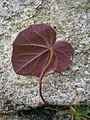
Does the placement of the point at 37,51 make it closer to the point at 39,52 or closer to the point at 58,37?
the point at 39,52

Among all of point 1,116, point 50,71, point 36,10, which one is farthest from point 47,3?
point 1,116

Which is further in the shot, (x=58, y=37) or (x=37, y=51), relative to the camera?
(x=58, y=37)

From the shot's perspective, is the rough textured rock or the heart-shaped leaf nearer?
the heart-shaped leaf

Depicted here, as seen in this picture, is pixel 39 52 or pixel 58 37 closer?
pixel 39 52

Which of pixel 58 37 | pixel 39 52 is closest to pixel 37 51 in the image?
pixel 39 52

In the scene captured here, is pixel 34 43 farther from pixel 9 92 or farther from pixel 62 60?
pixel 9 92
